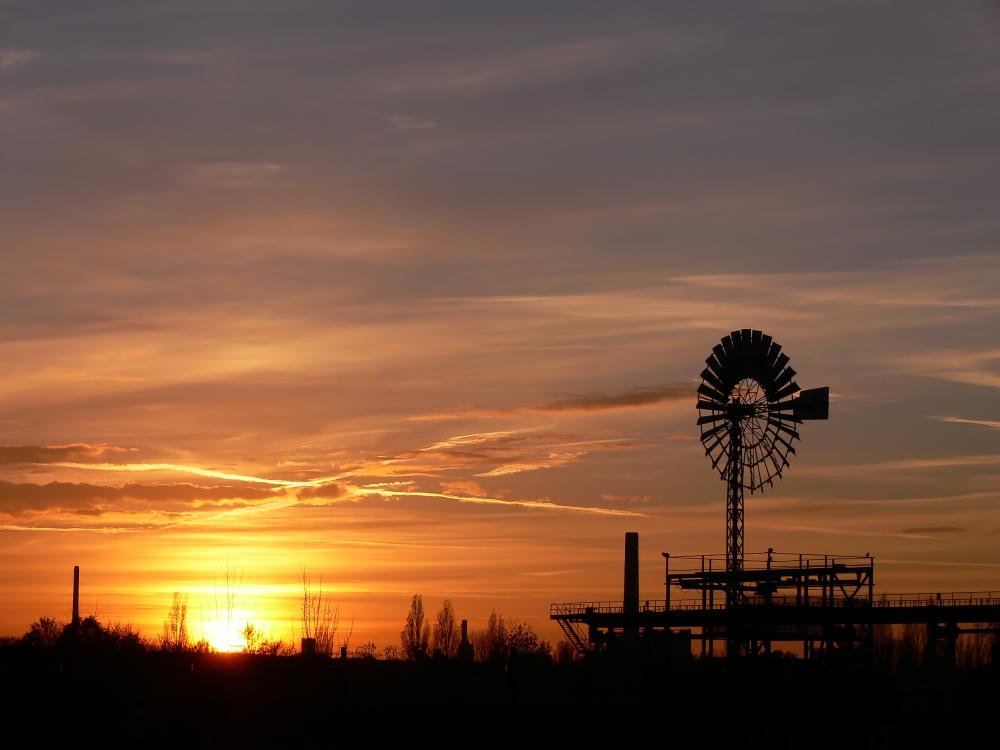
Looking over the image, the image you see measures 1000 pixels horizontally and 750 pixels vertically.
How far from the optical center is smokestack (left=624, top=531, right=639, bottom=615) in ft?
365

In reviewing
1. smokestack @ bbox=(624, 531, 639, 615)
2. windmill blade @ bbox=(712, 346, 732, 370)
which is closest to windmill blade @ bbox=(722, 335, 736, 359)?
windmill blade @ bbox=(712, 346, 732, 370)

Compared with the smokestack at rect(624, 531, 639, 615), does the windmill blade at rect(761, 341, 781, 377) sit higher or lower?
higher

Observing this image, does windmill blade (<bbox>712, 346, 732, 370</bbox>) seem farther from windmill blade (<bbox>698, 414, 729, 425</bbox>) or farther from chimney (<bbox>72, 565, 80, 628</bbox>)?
chimney (<bbox>72, 565, 80, 628</bbox>)

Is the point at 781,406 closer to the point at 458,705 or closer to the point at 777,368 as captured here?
the point at 777,368

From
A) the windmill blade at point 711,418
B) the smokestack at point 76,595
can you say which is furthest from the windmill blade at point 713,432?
the smokestack at point 76,595

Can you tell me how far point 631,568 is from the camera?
114188mm

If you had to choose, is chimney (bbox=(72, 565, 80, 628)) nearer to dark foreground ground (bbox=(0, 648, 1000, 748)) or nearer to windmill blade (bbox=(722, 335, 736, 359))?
dark foreground ground (bbox=(0, 648, 1000, 748))

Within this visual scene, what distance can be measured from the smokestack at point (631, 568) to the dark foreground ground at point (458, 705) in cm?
3349

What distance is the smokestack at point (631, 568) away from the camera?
111 metres

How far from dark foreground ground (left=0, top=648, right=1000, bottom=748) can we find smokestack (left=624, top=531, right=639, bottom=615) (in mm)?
33492

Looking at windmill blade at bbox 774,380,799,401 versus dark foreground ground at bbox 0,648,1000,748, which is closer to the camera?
dark foreground ground at bbox 0,648,1000,748

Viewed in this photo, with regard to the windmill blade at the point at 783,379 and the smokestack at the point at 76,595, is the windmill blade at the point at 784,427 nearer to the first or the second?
the windmill blade at the point at 783,379

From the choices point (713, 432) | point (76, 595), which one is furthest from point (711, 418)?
point (76, 595)

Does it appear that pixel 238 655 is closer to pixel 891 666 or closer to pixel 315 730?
pixel 315 730
